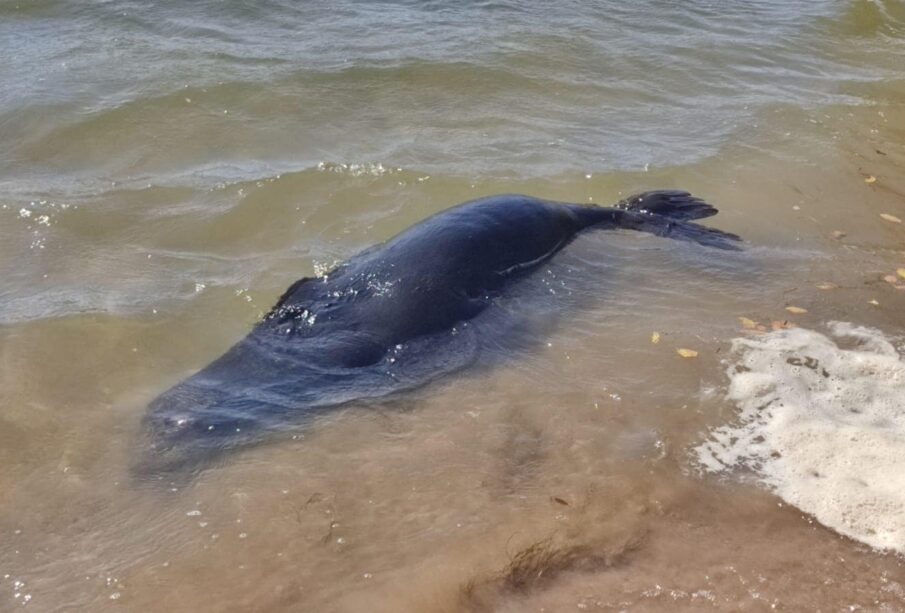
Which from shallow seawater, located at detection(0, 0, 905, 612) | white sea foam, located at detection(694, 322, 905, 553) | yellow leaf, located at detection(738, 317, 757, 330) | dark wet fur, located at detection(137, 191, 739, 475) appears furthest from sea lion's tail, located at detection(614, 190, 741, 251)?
white sea foam, located at detection(694, 322, 905, 553)

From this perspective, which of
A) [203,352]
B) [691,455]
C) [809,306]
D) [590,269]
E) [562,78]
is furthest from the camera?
[562,78]

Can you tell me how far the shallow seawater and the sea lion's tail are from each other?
0.14m

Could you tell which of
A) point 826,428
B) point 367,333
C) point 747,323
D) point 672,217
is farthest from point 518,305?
point 826,428

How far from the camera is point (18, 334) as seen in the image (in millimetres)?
5590

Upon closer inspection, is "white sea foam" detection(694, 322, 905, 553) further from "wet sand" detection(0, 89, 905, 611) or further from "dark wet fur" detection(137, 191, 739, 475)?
"dark wet fur" detection(137, 191, 739, 475)

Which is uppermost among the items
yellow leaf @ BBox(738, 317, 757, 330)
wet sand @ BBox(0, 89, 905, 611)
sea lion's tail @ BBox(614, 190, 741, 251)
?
sea lion's tail @ BBox(614, 190, 741, 251)

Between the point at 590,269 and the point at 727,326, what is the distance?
1204 millimetres

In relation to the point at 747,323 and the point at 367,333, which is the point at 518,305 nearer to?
the point at 367,333

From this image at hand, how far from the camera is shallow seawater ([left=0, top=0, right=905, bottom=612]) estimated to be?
12.7 feet

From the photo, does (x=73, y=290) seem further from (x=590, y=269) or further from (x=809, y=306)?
(x=809, y=306)

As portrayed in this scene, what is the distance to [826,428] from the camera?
4.63 m

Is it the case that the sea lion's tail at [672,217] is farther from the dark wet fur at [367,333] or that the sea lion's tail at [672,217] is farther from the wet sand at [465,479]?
the dark wet fur at [367,333]

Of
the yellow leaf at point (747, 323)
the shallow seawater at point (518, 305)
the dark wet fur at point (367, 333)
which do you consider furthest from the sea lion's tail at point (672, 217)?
the yellow leaf at point (747, 323)

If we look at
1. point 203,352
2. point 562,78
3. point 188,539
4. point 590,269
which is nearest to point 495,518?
point 188,539
